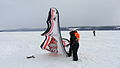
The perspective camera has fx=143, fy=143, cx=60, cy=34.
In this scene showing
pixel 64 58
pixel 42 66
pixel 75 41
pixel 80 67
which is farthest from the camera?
pixel 64 58

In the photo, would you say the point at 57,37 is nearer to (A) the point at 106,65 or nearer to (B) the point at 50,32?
(B) the point at 50,32

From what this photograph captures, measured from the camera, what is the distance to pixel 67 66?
5.18 meters

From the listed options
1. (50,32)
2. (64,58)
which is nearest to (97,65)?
(64,58)

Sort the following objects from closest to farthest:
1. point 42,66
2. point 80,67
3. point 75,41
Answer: point 80,67, point 42,66, point 75,41

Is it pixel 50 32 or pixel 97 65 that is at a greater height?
pixel 50 32

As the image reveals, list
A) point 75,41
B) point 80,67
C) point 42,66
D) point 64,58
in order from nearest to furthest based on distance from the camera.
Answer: point 80,67 < point 42,66 < point 75,41 < point 64,58

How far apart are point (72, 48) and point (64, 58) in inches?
25.2

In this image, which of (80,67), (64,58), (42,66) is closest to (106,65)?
(80,67)

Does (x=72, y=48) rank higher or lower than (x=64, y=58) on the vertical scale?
higher

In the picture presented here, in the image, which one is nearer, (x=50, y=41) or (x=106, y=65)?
(x=106, y=65)

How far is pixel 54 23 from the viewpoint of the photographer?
19.4 ft

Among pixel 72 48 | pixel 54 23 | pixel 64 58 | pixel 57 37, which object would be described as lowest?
pixel 64 58

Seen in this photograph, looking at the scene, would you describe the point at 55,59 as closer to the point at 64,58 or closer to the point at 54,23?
the point at 64,58

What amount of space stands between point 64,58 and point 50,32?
4.44 ft
